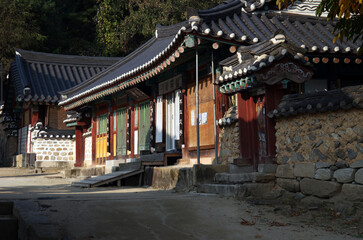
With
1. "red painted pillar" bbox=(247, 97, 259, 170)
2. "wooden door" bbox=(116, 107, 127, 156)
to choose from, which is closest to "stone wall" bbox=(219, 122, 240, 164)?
"red painted pillar" bbox=(247, 97, 259, 170)

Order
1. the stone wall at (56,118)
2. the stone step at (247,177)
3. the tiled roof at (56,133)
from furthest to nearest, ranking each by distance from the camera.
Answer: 1. the stone wall at (56,118)
2. the tiled roof at (56,133)
3. the stone step at (247,177)

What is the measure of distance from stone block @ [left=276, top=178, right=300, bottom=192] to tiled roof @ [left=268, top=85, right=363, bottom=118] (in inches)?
50.4

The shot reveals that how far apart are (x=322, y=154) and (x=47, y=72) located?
26017mm

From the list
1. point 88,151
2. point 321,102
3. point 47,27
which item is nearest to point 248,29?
point 321,102

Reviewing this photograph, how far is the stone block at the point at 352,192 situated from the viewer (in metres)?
6.99

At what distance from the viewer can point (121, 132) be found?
744 inches

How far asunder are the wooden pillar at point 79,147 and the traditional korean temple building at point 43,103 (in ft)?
6.66

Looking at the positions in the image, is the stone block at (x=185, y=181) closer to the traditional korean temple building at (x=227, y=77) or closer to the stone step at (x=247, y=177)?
the traditional korean temple building at (x=227, y=77)

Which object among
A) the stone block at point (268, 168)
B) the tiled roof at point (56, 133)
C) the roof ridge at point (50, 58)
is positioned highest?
the roof ridge at point (50, 58)

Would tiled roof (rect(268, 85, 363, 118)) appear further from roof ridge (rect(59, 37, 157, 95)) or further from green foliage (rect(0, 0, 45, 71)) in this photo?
green foliage (rect(0, 0, 45, 71))

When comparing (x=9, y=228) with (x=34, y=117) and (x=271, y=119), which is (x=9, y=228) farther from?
(x=34, y=117)

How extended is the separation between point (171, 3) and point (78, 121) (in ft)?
40.3

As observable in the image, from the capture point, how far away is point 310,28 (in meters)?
12.5

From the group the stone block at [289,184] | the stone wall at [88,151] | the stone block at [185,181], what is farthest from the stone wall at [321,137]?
the stone wall at [88,151]
